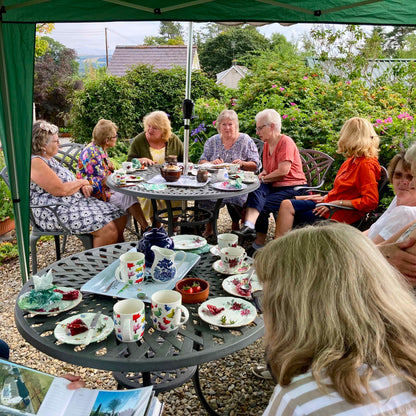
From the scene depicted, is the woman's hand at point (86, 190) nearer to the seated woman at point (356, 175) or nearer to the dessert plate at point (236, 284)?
the seated woman at point (356, 175)

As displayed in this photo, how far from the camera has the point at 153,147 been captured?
4.11 metres

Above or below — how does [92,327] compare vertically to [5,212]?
above

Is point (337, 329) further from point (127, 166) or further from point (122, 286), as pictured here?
point (127, 166)

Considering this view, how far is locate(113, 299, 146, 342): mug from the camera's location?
1.30m

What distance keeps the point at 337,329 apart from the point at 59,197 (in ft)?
9.07

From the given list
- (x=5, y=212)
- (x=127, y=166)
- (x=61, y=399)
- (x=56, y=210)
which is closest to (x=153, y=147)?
(x=127, y=166)

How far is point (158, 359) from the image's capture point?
1.26 m

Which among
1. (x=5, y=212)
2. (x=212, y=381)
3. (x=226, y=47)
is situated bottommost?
(x=212, y=381)

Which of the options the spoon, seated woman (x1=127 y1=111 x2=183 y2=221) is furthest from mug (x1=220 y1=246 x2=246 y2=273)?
seated woman (x1=127 y1=111 x2=183 y2=221)

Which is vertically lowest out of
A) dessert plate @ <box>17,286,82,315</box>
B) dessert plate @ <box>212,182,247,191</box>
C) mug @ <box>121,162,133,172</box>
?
dessert plate @ <box>17,286,82,315</box>

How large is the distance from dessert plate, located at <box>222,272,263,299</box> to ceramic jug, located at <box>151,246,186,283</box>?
0.81ft

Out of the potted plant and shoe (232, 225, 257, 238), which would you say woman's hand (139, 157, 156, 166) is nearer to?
shoe (232, 225, 257, 238)

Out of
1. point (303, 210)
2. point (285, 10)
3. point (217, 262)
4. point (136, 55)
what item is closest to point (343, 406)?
point (217, 262)

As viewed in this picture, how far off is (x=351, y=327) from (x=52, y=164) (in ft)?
9.49
